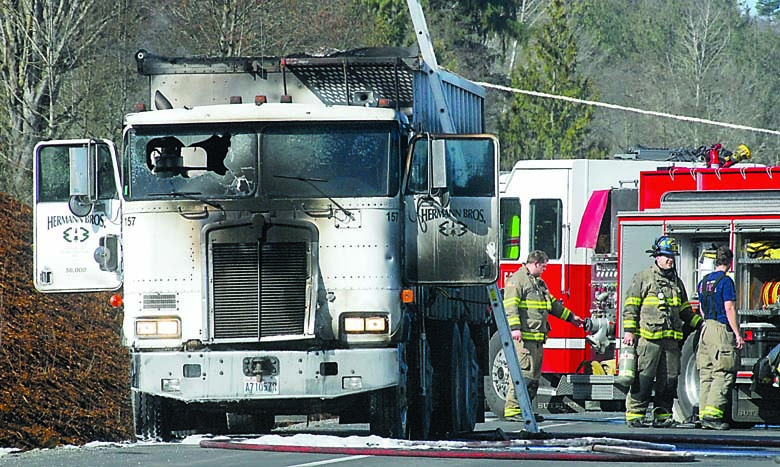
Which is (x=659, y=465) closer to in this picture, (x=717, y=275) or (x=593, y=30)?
(x=717, y=275)

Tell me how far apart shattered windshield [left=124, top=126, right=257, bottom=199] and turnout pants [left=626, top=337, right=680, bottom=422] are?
5609 mm

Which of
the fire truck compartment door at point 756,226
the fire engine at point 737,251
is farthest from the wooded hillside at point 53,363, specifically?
the fire truck compartment door at point 756,226

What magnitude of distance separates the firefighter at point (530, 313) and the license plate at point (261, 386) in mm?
4551

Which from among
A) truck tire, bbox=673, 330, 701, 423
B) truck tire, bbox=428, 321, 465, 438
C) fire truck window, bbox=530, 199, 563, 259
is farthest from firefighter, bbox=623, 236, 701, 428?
fire truck window, bbox=530, 199, 563, 259

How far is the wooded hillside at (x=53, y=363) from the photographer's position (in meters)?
17.5

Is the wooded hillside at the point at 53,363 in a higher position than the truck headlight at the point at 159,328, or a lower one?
lower

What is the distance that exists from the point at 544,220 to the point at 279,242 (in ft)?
28.7

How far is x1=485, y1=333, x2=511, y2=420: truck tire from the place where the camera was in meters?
20.5

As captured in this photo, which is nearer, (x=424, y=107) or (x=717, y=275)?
(x=424, y=107)

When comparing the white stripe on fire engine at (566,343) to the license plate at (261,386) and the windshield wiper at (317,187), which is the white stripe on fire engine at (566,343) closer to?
the windshield wiper at (317,187)

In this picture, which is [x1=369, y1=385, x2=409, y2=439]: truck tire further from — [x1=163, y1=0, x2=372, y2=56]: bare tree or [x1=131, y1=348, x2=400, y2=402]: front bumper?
[x1=163, y1=0, x2=372, y2=56]: bare tree

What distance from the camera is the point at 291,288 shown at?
13.8m

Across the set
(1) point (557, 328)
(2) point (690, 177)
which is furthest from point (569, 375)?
(2) point (690, 177)

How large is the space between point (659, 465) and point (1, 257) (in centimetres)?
1388
